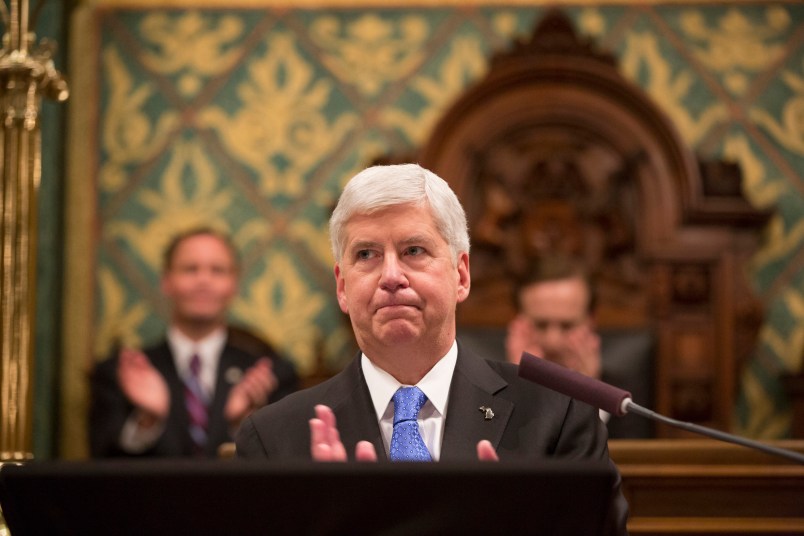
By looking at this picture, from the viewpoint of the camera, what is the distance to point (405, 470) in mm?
1425

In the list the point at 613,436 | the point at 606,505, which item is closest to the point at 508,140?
the point at 613,436

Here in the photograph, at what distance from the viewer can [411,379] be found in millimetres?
2148

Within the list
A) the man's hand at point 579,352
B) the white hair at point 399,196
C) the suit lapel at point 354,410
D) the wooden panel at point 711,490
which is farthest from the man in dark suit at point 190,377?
the white hair at point 399,196

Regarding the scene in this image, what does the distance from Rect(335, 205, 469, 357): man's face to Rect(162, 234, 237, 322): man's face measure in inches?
113

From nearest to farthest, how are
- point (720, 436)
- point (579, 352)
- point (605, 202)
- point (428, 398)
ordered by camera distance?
point (720, 436) < point (428, 398) < point (579, 352) < point (605, 202)

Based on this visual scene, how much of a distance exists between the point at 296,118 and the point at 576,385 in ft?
13.3

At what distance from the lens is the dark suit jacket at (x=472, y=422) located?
201 centimetres

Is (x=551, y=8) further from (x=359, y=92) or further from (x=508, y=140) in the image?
(x=359, y=92)

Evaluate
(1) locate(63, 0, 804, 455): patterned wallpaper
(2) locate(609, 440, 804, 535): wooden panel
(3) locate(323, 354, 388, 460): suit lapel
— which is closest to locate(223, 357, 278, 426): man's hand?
(1) locate(63, 0, 804, 455): patterned wallpaper

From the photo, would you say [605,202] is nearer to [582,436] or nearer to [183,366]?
[183,366]

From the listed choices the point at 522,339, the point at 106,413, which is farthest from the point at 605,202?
the point at 106,413

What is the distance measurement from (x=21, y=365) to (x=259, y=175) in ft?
10.8

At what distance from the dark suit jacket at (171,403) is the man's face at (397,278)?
2634 millimetres

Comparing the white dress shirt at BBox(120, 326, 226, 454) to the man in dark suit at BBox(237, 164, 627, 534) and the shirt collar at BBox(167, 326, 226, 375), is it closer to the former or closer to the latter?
the shirt collar at BBox(167, 326, 226, 375)
